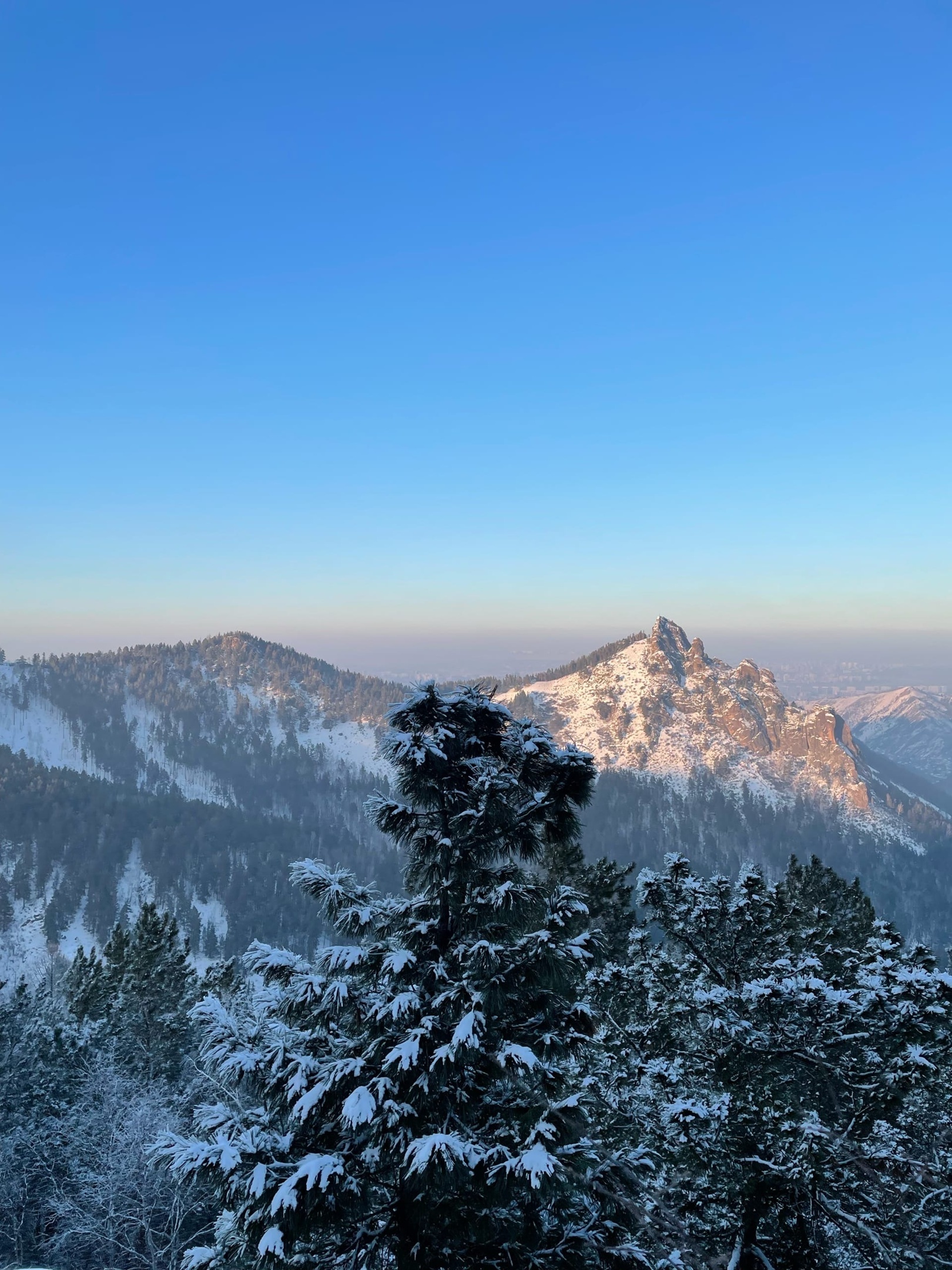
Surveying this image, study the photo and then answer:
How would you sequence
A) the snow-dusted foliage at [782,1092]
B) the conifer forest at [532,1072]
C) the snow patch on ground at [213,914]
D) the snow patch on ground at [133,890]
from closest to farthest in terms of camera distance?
the conifer forest at [532,1072]
the snow-dusted foliage at [782,1092]
the snow patch on ground at [213,914]
the snow patch on ground at [133,890]

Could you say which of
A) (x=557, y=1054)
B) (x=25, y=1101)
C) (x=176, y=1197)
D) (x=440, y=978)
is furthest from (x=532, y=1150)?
(x=25, y=1101)

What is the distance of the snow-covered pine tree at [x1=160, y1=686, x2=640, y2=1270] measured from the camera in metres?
8.27

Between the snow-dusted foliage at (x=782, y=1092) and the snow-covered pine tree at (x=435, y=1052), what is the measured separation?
2.76m

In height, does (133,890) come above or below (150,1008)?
below

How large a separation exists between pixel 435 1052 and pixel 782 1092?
20.2 feet

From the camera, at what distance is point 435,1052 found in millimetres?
8625

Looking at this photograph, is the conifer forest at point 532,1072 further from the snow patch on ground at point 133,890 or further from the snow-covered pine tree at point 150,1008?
the snow patch on ground at point 133,890

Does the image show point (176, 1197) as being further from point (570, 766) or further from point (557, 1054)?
point (570, 766)

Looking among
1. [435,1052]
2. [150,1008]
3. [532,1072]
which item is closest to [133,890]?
[150,1008]

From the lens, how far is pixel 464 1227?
860cm

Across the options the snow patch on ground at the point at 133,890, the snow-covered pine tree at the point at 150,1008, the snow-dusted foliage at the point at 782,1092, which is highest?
the snow-dusted foliage at the point at 782,1092

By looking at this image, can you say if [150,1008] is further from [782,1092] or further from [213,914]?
[213,914]

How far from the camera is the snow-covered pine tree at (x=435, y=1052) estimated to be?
8.27 metres

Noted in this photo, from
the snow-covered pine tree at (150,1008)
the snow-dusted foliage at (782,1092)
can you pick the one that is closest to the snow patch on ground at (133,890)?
the snow-covered pine tree at (150,1008)
